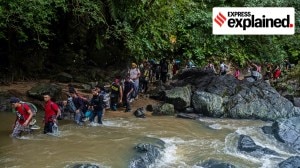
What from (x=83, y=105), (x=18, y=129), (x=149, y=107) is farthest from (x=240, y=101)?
(x=18, y=129)

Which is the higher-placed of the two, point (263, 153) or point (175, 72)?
point (175, 72)

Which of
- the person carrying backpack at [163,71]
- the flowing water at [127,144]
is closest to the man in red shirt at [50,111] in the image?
the flowing water at [127,144]

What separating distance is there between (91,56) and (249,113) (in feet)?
26.9

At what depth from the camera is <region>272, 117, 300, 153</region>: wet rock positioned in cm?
1158

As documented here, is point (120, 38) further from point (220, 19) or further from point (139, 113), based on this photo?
point (220, 19)

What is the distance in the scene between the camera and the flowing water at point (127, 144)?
8950 millimetres

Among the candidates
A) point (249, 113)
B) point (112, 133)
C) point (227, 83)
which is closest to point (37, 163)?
point (112, 133)

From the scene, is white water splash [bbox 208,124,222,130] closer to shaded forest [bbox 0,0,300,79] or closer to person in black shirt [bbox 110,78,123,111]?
person in black shirt [bbox 110,78,123,111]

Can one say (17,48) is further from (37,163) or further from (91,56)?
(37,163)

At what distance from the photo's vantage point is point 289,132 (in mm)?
12133

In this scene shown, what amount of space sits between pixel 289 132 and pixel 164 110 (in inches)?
183

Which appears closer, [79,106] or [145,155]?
[145,155]

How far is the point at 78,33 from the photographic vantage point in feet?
62.3

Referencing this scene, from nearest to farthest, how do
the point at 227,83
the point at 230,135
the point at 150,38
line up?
the point at 230,135
the point at 227,83
the point at 150,38
